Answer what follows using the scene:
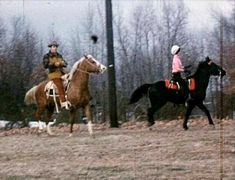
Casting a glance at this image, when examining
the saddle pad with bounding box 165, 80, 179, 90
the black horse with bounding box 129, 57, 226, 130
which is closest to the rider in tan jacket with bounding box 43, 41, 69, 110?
the black horse with bounding box 129, 57, 226, 130

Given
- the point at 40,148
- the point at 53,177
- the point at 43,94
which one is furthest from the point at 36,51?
the point at 53,177

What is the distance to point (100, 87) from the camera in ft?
138

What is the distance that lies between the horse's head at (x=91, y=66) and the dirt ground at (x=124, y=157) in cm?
193

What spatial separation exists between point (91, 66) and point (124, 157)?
17.2 feet

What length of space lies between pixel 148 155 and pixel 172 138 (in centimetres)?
234

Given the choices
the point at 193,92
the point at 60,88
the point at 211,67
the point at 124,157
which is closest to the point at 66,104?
the point at 60,88

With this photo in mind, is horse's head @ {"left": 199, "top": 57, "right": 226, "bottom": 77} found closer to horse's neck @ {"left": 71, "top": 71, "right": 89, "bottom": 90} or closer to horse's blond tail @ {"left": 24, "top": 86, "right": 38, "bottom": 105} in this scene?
horse's neck @ {"left": 71, "top": 71, "right": 89, "bottom": 90}

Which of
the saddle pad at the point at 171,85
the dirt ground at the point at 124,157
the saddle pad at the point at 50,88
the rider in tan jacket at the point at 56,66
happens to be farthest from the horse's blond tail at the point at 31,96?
the saddle pad at the point at 171,85

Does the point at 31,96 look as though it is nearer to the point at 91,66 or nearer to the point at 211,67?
the point at 91,66

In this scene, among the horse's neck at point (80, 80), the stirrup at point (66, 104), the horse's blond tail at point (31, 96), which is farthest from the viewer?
the horse's blond tail at point (31, 96)

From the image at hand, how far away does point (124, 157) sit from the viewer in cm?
1318

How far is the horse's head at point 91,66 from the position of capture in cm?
1791

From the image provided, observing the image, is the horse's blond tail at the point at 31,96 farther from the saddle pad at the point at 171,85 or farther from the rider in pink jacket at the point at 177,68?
the rider in pink jacket at the point at 177,68

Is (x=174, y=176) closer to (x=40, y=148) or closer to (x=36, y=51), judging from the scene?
(x=40, y=148)
